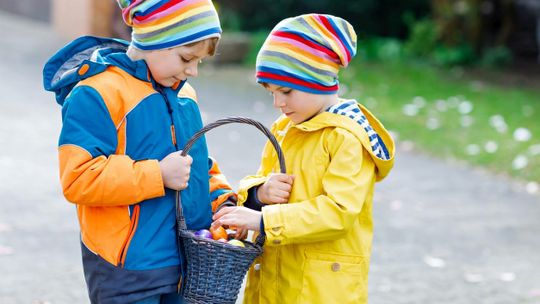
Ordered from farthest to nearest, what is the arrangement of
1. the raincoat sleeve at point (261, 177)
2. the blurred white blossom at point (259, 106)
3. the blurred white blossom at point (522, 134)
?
the blurred white blossom at point (259, 106)
the blurred white blossom at point (522, 134)
the raincoat sleeve at point (261, 177)

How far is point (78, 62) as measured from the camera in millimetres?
3078

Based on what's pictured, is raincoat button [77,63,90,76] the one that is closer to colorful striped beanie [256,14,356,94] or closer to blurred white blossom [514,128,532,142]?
colorful striped beanie [256,14,356,94]

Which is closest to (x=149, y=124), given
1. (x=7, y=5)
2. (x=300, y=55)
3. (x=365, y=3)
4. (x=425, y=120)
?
(x=300, y=55)

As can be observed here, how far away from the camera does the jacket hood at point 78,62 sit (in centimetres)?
295

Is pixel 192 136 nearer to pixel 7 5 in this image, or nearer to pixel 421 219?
pixel 421 219

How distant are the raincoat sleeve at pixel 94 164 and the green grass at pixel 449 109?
218 inches

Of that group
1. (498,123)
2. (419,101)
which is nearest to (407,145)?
(498,123)

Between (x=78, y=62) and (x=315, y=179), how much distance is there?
0.89 m

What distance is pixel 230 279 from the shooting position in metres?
2.93

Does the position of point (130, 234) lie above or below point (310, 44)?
below

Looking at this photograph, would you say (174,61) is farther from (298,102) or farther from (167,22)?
(298,102)

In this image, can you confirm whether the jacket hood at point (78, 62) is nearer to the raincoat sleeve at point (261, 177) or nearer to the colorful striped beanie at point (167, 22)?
the colorful striped beanie at point (167, 22)

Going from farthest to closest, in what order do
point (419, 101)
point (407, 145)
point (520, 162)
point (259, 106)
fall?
point (419, 101) → point (259, 106) → point (407, 145) → point (520, 162)

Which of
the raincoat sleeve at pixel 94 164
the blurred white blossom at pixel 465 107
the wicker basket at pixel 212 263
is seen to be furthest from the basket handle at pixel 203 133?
the blurred white blossom at pixel 465 107
